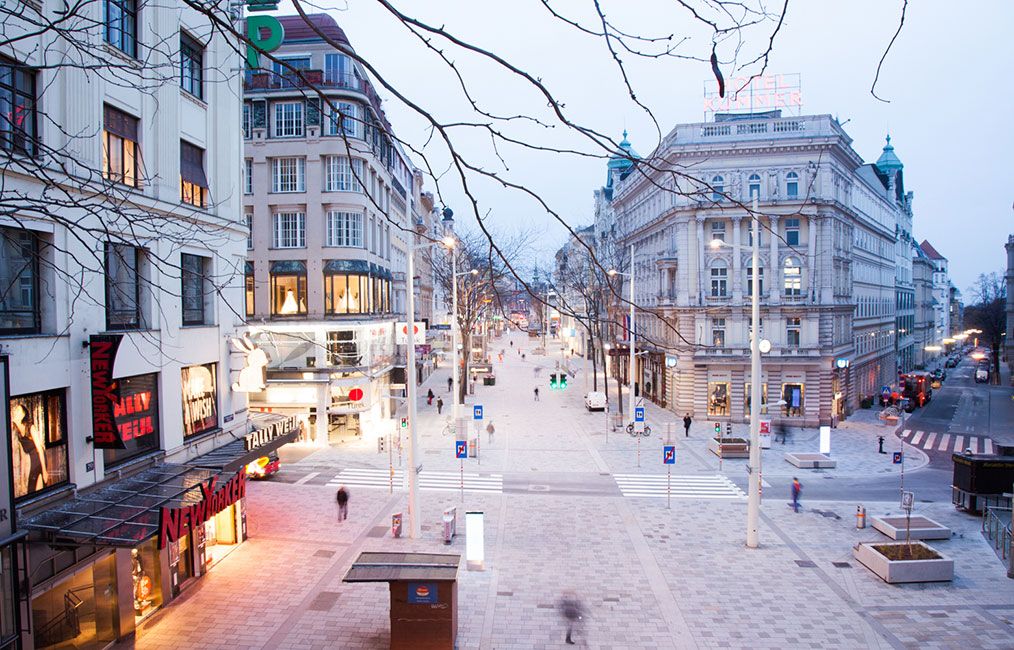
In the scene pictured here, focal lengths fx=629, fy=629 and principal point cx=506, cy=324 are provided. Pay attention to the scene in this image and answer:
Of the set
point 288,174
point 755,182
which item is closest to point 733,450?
point 755,182

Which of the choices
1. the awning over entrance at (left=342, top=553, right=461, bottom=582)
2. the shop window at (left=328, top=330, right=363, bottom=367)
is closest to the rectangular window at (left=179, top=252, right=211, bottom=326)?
the awning over entrance at (left=342, top=553, right=461, bottom=582)

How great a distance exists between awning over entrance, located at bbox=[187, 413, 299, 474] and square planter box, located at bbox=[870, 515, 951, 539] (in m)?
18.7

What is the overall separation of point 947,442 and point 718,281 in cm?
1637

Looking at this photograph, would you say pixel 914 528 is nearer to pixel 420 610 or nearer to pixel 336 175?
pixel 420 610

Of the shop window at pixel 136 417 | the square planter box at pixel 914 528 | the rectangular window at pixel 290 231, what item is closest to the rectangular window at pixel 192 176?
the shop window at pixel 136 417

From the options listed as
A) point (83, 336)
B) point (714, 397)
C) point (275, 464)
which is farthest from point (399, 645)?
point (714, 397)

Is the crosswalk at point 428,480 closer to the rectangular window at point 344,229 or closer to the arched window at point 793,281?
the rectangular window at point 344,229

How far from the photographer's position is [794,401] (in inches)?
1619

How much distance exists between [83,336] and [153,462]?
149 inches

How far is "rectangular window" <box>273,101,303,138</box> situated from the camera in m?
34.4

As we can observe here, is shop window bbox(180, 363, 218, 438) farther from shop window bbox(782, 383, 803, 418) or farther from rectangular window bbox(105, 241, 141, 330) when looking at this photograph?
shop window bbox(782, 383, 803, 418)

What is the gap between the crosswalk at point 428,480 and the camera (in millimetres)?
24969

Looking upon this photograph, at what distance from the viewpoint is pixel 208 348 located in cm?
1711

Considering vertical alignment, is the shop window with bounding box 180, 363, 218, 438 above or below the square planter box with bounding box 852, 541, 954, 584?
Answer: above
